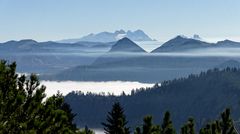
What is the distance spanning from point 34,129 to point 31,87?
10.6 ft

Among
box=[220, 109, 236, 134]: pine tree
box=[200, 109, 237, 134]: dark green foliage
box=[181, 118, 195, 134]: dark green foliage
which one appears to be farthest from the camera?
box=[220, 109, 236, 134]: pine tree

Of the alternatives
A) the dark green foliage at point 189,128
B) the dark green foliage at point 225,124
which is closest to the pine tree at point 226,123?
the dark green foliage at point 225,124

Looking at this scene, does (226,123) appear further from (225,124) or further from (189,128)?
(189,128)

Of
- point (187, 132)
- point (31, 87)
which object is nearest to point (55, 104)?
point (31, 87)

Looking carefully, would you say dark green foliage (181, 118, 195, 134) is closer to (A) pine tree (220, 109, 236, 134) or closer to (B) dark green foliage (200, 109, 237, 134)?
(B) dark green foliage (200, 109, 237, 134)

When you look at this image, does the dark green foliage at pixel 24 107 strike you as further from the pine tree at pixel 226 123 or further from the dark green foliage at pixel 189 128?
the pine tree at pixel 226 123

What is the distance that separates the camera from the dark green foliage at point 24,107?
2259 cm

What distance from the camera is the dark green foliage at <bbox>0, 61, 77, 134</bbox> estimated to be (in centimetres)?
2259

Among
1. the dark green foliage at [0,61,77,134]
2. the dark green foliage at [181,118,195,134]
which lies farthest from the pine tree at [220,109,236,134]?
the dark green foliage at [0,61,77,134]

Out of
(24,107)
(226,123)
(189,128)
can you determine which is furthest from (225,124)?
(24,107)

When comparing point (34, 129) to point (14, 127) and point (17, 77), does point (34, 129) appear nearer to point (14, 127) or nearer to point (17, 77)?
point (14, 127)

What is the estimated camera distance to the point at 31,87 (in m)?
25.5

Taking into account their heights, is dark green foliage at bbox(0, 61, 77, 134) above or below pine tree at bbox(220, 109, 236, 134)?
above

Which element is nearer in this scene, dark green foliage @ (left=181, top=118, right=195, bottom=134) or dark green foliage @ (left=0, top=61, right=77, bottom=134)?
dark green foliage @ (left=0, top=61, right=77, bottom=134)
